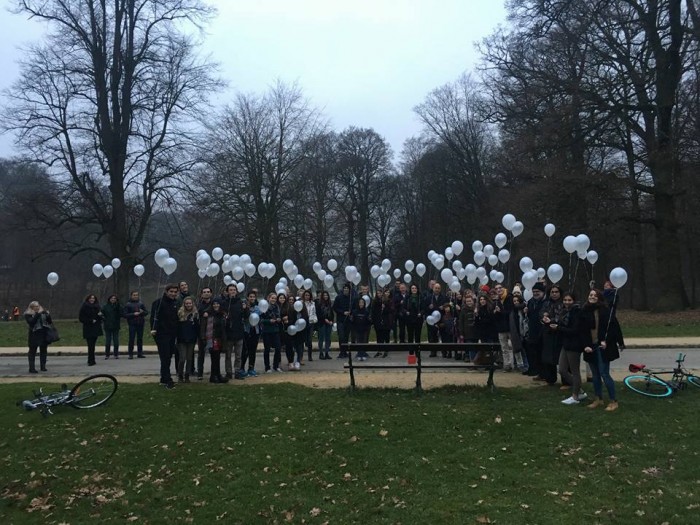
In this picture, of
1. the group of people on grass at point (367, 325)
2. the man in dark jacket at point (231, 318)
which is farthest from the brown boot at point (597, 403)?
the man in dark jacket at point (231, 318)

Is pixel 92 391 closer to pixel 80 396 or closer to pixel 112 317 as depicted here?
A: pixel 80 396

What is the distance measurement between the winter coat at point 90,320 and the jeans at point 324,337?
206 inches

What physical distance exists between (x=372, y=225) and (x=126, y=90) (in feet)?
84.2

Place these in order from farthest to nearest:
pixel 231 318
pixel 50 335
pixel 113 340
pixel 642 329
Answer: pixel 642 329 → pixel 113 340 → pixel 50 335 → pixel 231 318

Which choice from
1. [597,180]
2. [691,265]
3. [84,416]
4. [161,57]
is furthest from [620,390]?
[691,265]

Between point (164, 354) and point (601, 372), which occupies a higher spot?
point (164, 354)

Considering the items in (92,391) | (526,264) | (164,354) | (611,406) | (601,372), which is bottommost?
(611,406)

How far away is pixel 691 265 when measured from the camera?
36.2m

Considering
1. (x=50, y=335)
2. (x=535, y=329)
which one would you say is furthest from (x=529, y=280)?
(x=50, y=335)

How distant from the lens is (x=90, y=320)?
535 inches

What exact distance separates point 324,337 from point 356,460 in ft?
25.3

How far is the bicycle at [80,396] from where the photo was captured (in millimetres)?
8656

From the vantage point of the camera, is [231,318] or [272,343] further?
[272,343]

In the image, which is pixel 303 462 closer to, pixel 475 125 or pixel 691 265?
pixel 691 265
